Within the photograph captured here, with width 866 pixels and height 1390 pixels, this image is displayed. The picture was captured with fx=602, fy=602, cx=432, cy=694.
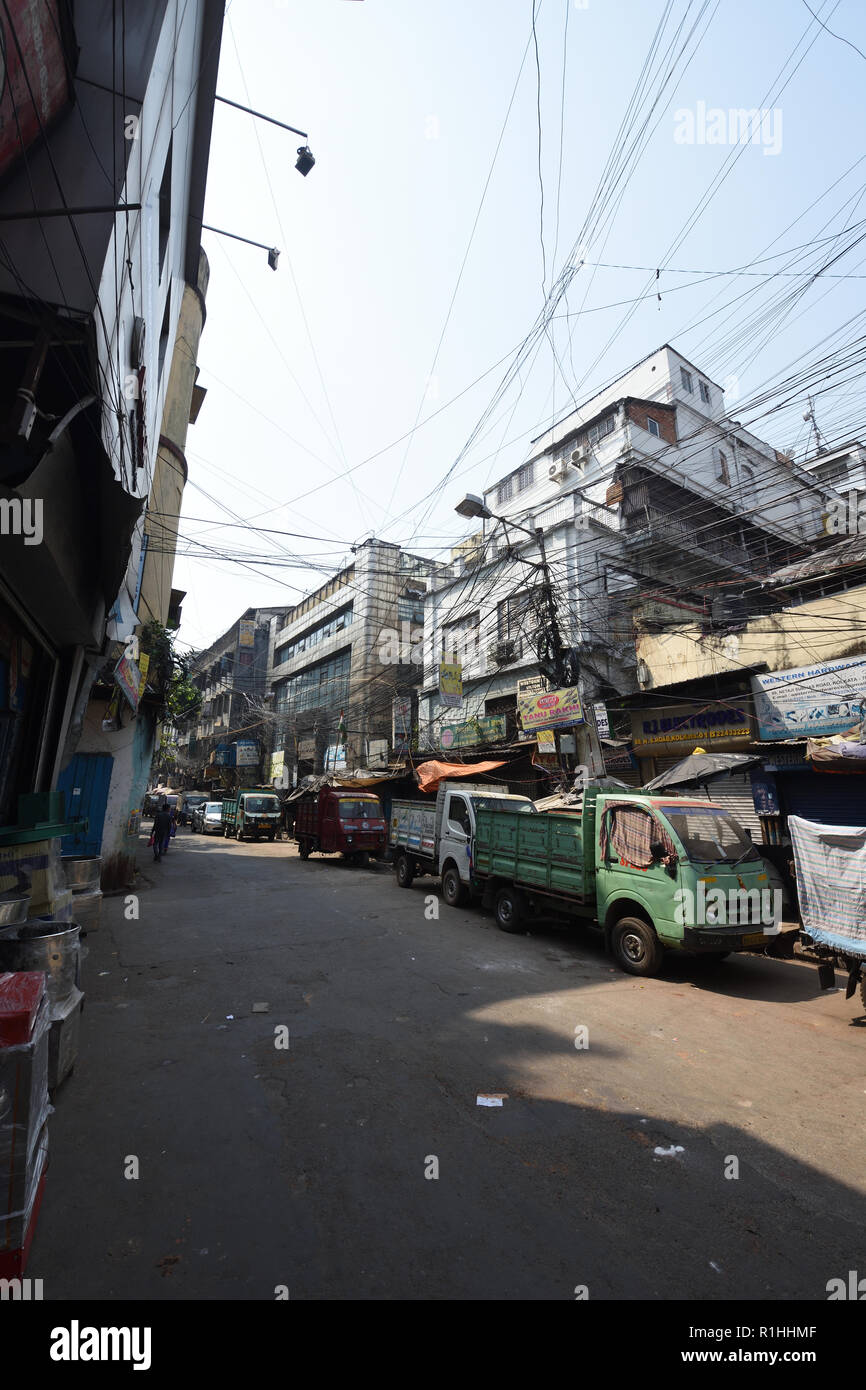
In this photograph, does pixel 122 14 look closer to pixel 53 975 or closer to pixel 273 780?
pixel 53 975

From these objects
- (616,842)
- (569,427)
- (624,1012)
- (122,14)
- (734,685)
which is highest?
(569,427)

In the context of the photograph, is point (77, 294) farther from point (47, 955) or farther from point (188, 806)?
point (188, 806)

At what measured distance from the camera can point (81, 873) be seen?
28.3 ft

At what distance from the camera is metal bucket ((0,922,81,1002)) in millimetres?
4391

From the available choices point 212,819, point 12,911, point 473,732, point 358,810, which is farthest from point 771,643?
point 212,819

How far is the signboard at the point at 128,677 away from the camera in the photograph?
34.3 feet

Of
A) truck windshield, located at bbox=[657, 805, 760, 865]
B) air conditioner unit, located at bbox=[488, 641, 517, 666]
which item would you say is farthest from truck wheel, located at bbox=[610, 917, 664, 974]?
air conditioner unit, located at bbox=[488, 641, 517, 666]

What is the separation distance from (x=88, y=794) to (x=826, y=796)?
577 inches

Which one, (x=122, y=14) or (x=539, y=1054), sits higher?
(x=122, y=14)

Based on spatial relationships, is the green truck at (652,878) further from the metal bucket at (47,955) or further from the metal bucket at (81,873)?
the metal bucket at (81,873)

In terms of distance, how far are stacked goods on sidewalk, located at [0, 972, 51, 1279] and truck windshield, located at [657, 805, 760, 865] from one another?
21.8 feet

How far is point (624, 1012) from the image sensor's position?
6.20 meters

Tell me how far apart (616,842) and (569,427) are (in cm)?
2301
